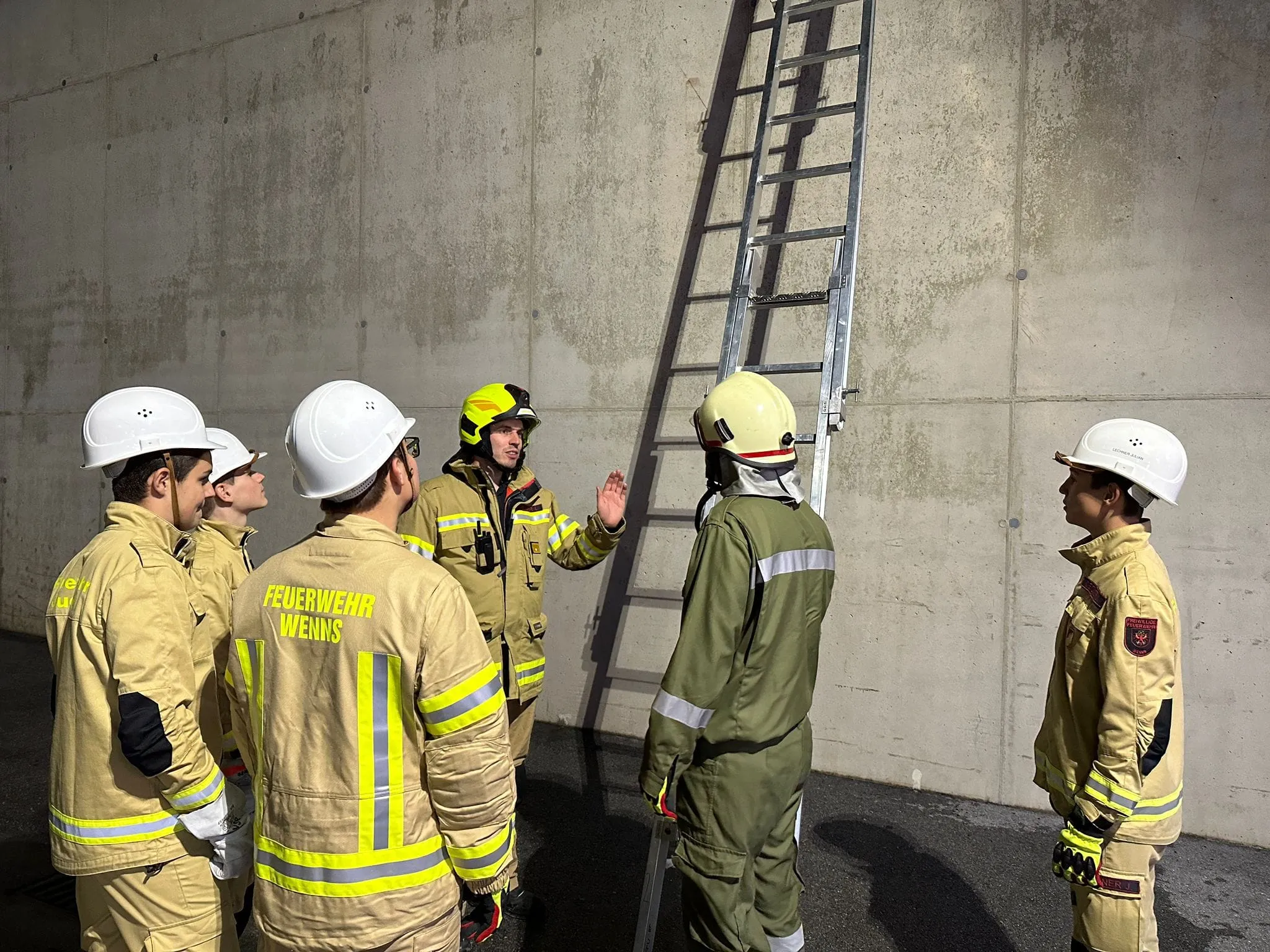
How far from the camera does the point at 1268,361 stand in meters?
3.21

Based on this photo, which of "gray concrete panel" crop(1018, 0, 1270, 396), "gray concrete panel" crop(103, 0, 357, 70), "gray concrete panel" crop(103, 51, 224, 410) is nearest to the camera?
"gray concrete panel" crop(1018, 0, 1270, 396)

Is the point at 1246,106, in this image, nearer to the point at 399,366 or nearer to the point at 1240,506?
the point at 1240,506

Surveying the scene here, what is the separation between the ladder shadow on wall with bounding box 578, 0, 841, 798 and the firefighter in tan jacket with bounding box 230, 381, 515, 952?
248cm

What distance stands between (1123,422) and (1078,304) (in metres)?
1.55

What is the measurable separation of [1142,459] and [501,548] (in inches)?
78.9

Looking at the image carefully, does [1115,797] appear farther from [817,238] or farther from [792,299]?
[817,238]

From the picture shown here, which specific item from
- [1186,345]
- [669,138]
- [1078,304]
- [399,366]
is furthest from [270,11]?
[1186,345]

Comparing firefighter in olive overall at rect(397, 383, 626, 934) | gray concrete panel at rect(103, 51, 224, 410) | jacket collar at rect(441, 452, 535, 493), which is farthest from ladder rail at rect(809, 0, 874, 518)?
gray concrete panel at rect(103, 51, 224, 410)

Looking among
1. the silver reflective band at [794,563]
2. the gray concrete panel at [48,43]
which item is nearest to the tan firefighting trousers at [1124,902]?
the silver reflective band at [794,563]

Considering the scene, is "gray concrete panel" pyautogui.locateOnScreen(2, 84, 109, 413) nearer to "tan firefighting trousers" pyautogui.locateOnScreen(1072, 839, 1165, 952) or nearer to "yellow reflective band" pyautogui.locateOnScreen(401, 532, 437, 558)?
"yellow reflective band" pyautogui.locateOnScreen(401, 532, 437, 558)

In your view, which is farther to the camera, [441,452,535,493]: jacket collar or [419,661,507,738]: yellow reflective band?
[441,452,535,493]: jacket collar

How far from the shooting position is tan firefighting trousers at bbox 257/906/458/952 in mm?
1518

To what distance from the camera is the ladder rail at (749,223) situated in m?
3.41

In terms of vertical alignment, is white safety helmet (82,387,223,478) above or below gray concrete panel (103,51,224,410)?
below
